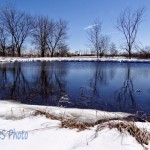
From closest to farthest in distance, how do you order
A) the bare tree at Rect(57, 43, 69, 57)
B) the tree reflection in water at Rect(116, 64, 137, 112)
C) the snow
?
the snow, the tree reflection in water at Rect(116, 64, 137, 112), the bare tree at Rect(57, 43, 69, 57)

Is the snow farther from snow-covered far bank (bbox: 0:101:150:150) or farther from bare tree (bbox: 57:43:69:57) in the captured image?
bare tree (bbox: 57:43:69:57)

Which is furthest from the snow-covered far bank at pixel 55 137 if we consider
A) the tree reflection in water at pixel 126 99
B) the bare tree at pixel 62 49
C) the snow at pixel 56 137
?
the bare tree at pixel 62 49

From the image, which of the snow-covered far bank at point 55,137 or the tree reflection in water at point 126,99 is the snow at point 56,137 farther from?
the tree reflection in water at point 126,99

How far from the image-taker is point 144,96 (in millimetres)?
7270

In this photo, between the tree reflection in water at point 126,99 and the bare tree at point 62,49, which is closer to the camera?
the tree reflection in water at point 126,99

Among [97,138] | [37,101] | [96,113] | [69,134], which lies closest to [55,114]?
[96,113]

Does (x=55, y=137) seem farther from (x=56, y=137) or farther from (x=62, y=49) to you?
(x=62, y=49)

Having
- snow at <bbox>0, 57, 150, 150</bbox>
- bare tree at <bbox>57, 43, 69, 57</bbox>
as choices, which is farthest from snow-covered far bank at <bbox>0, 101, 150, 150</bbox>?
bare tree at <bbox>57, 43, 69, 57</bbox>

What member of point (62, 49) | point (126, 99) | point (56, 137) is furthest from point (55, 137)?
point (62, 49)

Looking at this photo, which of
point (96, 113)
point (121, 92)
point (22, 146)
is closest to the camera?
point (22, 146)

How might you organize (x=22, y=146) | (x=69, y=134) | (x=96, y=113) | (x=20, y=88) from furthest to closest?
(x=20, y=88) → (x=96, y=113) → (x=69, y=134) → (x=22, y=146)

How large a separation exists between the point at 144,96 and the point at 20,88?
4.38 m

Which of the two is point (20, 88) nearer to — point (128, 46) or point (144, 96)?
point (144, 96)

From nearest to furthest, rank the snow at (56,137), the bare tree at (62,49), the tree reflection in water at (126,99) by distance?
the snow at (56,137) → the tree reflection in water at (126,99) → the bare tree at (62,49)
